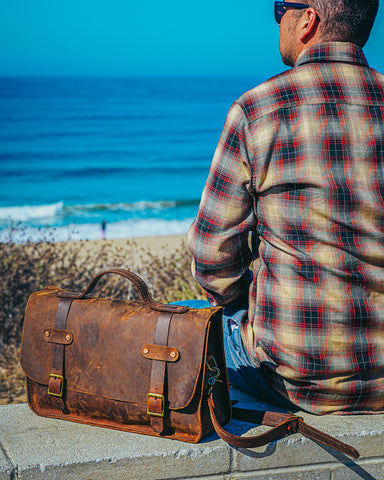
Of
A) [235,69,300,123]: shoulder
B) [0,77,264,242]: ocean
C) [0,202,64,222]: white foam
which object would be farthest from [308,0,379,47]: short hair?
[0,202,64,222]: white foam

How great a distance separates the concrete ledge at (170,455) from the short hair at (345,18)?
1.34 metres

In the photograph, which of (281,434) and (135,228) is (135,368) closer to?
(281,434)

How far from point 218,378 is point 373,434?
0.59 m

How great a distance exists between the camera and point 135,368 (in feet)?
6.58

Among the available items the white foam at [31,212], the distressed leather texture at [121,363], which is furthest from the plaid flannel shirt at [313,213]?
the white foam at [31,212]

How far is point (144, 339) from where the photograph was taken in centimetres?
200

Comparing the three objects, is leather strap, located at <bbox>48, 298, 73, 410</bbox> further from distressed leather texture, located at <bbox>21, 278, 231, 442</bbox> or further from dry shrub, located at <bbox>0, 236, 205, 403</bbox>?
dry shrub, located at <bbox>0, 236, 205, 403</bbox>

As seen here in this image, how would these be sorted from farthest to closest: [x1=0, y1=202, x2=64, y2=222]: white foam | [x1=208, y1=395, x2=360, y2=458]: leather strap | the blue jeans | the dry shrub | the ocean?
[x1=0, y1=202, x2=64, y2=222]: white foam → the ocean → the dry shrub → the blue jeans → [x1=208, y1=395, x2=360, y2=458]: leather strap

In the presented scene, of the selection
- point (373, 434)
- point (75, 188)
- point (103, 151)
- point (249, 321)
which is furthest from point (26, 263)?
point (103, 151)

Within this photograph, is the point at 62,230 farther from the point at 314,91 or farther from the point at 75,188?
the point at 314,91

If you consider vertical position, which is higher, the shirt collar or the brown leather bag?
the shirt collar

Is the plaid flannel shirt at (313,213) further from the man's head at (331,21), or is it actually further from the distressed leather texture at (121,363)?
the distressed leather texture at (121,363)

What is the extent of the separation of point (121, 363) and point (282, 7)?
1.35 m

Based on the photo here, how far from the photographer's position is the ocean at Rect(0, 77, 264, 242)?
16828 mm
